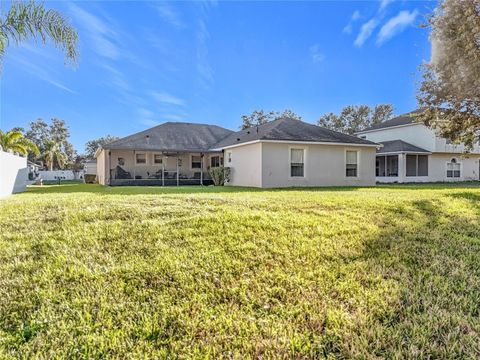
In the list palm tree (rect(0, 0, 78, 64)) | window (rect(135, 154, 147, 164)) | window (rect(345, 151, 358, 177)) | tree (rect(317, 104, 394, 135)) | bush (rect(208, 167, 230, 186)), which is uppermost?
tree (rect(317, 104, 394, 135))

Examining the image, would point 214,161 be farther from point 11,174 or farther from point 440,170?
point 440,170

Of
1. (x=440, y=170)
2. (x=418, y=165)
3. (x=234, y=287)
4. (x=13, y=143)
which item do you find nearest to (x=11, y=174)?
(x=234, y=287)

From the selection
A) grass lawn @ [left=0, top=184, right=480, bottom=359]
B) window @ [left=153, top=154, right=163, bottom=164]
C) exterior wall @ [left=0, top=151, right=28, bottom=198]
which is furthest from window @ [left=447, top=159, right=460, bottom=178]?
exterior wall @ [left=0, top=151, right=28, bottom=198]

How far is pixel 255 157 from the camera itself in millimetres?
16375

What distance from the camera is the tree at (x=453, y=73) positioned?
10.7 m

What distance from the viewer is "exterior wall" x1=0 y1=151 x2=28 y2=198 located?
1222 centimetres

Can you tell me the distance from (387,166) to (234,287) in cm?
2902

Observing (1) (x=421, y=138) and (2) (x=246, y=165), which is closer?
(2) (x=246, y=165)

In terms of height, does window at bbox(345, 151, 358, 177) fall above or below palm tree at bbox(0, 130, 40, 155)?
below

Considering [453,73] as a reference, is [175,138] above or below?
below

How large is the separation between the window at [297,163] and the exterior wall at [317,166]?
0.69 feet

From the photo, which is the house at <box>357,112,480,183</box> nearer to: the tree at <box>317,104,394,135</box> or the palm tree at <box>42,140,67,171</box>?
the tree at <box>317,104,394,135</box>

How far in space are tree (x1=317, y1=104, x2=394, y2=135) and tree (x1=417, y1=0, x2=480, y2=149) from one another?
103 ft

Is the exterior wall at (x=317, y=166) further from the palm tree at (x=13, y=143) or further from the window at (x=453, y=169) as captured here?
the palm tree at (x=13, y=143)
